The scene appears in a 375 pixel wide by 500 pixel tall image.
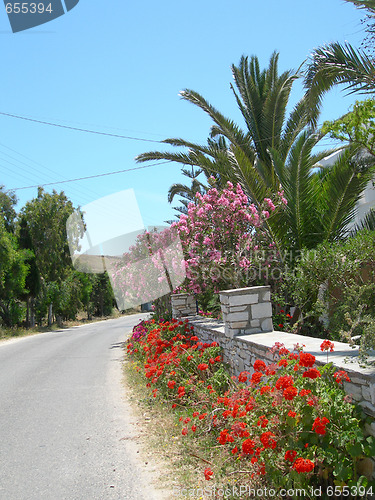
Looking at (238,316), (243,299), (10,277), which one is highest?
(10,277)

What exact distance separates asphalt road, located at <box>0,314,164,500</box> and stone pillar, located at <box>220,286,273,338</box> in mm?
2061

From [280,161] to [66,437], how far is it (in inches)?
275

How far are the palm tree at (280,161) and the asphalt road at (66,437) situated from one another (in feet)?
15.8

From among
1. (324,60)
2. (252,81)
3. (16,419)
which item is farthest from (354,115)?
(252,81)

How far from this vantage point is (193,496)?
3.81 m

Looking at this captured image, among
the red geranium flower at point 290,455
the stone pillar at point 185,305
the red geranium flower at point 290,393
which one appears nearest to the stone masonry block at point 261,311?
the red geranium flower at point 290,393

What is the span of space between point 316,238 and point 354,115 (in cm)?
463

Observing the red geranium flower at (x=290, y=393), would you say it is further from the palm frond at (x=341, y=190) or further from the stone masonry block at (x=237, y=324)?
the palm frond at (x=341, y=190)

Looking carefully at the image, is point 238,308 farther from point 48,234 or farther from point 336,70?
point 48,234

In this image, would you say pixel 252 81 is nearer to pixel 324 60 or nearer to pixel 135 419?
pixel 324 60

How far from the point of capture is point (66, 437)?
5.71 m

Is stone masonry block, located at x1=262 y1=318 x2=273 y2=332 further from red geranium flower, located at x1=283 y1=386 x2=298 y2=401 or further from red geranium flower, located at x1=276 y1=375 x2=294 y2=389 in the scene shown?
red geranium flower, located at x1=283 y1=386 x2=298 y2=401

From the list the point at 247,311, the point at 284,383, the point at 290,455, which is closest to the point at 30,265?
the point at 247,311

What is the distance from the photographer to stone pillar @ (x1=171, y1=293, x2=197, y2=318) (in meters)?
11.3
